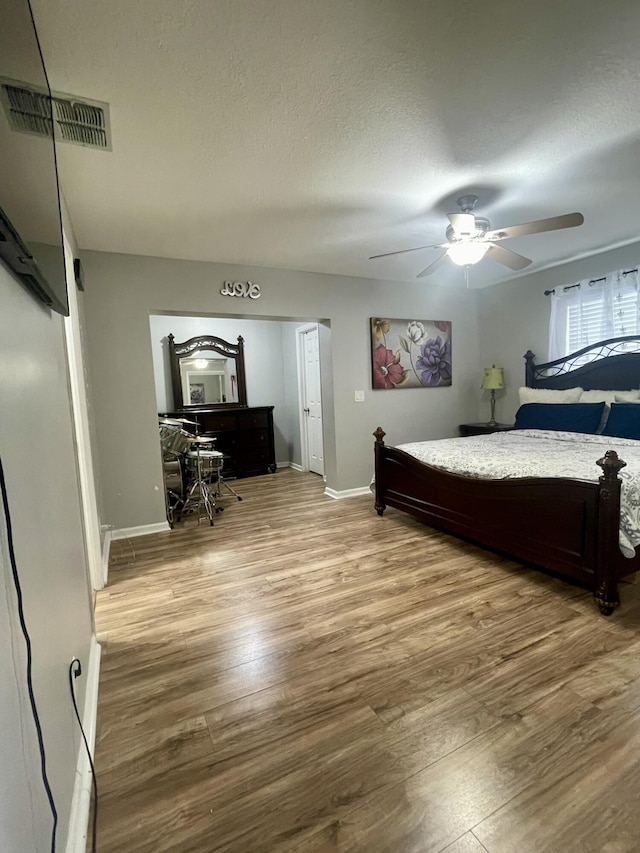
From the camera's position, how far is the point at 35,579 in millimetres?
934

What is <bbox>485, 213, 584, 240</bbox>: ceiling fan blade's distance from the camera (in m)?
2.25

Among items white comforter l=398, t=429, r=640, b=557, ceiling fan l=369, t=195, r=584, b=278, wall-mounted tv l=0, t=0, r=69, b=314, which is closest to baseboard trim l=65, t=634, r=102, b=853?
wall-mounted tv l=0, t=0, r=69, b=314

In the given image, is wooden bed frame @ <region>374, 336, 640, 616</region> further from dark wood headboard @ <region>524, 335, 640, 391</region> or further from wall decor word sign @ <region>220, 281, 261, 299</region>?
wall decor word sign @ <region>220, 281, 261, 299</region>

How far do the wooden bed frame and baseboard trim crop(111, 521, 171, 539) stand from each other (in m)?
2.03

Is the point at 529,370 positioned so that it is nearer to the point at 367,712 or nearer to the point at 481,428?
the point at 481,428

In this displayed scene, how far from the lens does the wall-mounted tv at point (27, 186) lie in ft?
2.47

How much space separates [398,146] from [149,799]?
9.37ft

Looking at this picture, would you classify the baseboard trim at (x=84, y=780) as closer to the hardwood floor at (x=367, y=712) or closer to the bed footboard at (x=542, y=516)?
the hardwood floor at (x=367, y=712)

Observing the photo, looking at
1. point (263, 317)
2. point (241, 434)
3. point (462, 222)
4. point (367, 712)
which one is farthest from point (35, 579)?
point (241, 434)

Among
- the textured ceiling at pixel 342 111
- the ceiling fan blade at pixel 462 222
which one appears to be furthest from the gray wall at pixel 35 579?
the ceiling fan blade at pixel 462 222

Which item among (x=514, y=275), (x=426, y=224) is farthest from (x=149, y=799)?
(x=514, y=275)

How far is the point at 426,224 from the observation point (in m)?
2.98

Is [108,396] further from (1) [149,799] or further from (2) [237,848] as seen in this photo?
(2) [237,848]

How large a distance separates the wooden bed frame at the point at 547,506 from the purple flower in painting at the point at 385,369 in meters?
1.08
